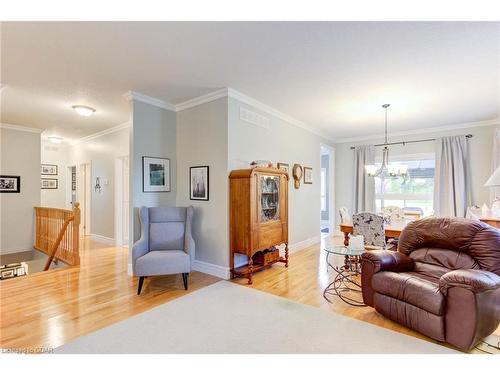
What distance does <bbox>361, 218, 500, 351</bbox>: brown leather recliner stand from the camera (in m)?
1.93

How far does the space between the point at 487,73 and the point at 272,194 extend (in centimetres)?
298

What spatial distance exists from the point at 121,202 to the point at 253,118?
11.6 feet

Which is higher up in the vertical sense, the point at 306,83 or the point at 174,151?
the point at 306,83

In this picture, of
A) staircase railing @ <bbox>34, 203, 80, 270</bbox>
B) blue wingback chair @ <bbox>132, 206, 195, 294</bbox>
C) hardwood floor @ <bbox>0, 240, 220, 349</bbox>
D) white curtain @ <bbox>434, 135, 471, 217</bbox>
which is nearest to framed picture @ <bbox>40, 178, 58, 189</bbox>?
staircase railing @ <bbox>34, 203, 80, 270</bbox>

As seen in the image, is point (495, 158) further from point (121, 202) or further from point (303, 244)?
point (121, 202)

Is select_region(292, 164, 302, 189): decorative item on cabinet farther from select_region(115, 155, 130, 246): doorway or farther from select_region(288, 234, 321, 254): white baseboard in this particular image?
select_region(115, 155, 130, 246): doorway

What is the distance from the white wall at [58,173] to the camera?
6938mm

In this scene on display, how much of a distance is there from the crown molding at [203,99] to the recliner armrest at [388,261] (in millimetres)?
2691

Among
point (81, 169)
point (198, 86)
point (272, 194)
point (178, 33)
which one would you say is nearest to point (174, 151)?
point (198, 86)

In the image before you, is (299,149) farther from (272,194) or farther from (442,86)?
(442,86)

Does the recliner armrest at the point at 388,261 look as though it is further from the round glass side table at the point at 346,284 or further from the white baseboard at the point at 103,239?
the white baseboard at the point at 103,239

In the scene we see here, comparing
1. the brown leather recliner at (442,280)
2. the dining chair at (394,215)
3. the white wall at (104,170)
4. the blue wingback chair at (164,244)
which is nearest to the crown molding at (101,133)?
the white wall at (104,170)

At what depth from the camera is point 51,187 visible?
23.0 ft

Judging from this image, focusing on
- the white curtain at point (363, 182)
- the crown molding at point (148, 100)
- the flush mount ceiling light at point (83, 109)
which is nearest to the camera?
the crown molding at point (148, 100)
